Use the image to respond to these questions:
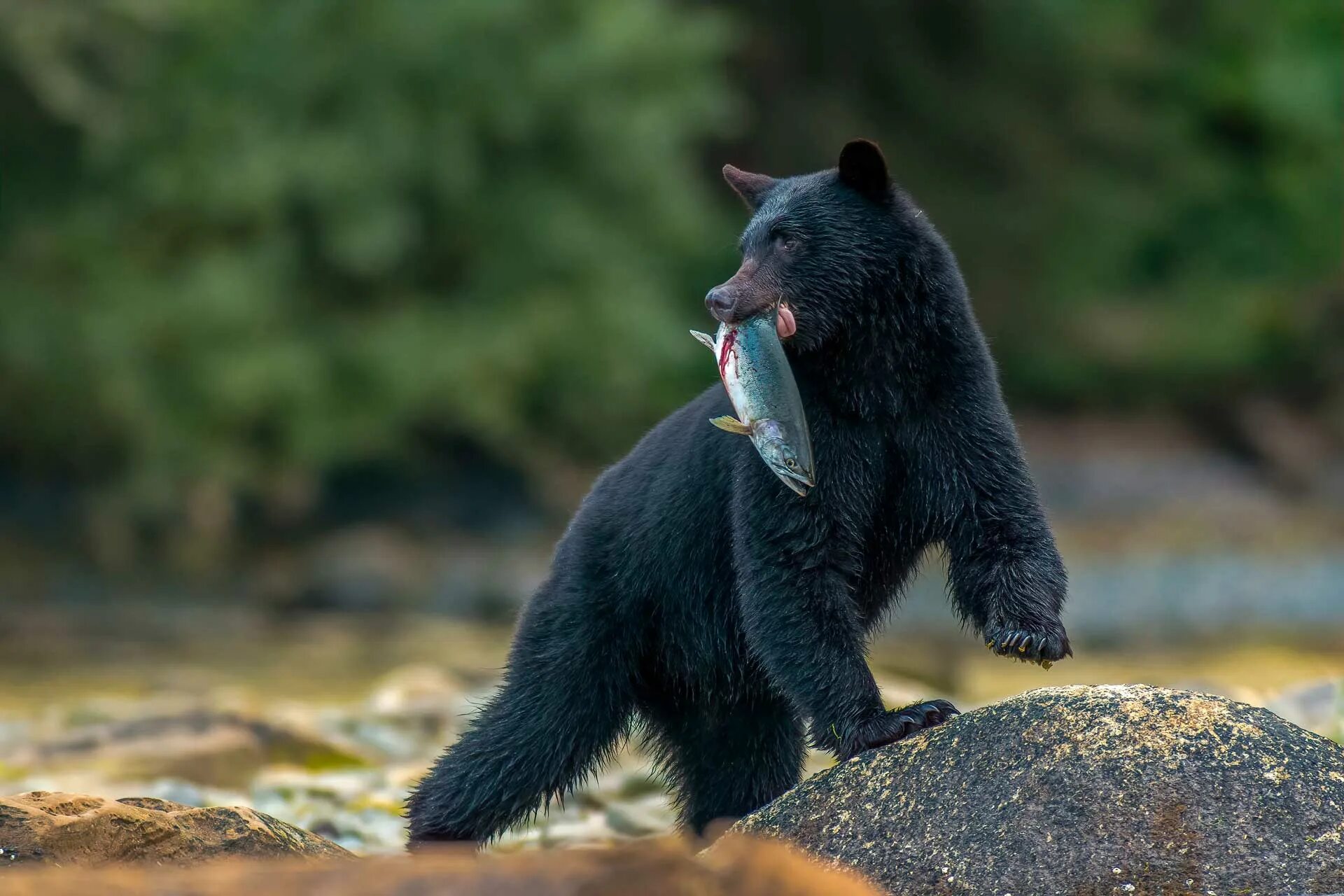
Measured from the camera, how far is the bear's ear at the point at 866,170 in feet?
15.5

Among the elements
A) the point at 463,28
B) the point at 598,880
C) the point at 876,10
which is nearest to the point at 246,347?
the point at 463,28

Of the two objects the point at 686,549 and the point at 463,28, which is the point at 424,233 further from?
the point at 686,549

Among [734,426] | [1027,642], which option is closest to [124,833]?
[734,426]

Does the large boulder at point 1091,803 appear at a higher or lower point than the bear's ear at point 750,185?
lower

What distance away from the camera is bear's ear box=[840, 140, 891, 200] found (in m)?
4.73

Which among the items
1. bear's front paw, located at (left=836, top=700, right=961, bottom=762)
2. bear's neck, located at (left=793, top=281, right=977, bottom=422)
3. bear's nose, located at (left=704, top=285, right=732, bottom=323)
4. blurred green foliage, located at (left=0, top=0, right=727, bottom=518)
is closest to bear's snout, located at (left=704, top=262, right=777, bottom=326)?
bear's nose, located at (left=704, top=285, right=732, bottom=323)

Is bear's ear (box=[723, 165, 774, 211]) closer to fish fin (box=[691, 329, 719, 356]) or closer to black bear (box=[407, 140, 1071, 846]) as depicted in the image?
black bear (box=[407, 140, 1071, 846])

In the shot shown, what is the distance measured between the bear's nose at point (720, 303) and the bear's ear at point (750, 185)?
59 centimetres

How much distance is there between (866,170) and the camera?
15.6 ft

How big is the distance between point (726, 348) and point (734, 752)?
145cm

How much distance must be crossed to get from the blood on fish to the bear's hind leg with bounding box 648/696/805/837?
1.24 metres

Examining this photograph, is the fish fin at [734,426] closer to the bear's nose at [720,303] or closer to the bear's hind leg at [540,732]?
the bear's nose at [720,303]

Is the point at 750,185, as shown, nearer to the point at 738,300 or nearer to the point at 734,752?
the point at 738,300

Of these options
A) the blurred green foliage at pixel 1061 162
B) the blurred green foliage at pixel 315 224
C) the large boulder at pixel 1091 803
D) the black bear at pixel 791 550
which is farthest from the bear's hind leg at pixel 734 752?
the blurred green foliage at pixel 1061 162
